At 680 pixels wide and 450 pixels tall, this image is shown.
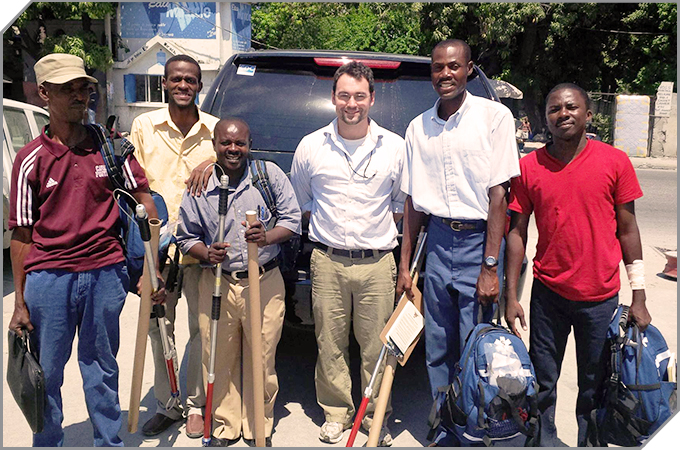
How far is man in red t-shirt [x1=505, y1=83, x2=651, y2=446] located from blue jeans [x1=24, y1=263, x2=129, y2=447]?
1961 mm

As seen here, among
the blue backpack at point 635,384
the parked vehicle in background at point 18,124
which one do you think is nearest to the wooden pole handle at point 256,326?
the blue backpack at point 635,384

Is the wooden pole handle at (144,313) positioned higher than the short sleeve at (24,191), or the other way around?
the short sleeve at (24,191)

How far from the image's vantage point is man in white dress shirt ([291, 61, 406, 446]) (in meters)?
3.28

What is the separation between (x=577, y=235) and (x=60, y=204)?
2.40 m

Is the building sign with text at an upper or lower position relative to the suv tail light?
upper

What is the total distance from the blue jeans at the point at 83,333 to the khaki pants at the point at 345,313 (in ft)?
3.32

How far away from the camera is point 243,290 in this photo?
3293 millimetres

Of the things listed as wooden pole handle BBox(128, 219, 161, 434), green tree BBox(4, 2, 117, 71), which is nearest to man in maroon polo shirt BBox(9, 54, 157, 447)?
wooden pole handle BBox(128, 219, 161, 434)

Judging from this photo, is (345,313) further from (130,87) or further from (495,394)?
(130,87)

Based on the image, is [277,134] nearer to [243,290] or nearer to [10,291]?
[243,290]

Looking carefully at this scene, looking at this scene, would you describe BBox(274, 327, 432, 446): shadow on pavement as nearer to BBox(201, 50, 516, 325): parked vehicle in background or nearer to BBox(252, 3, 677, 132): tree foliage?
BBox(201, 50, 516, 325): parked vehicle in background

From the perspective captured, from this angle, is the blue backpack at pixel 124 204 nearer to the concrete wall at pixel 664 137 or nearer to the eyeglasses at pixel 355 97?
the eyeglasses at pixel 355 97

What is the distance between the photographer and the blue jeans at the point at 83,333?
2.92 m

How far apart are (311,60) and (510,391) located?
2404 millimetres
